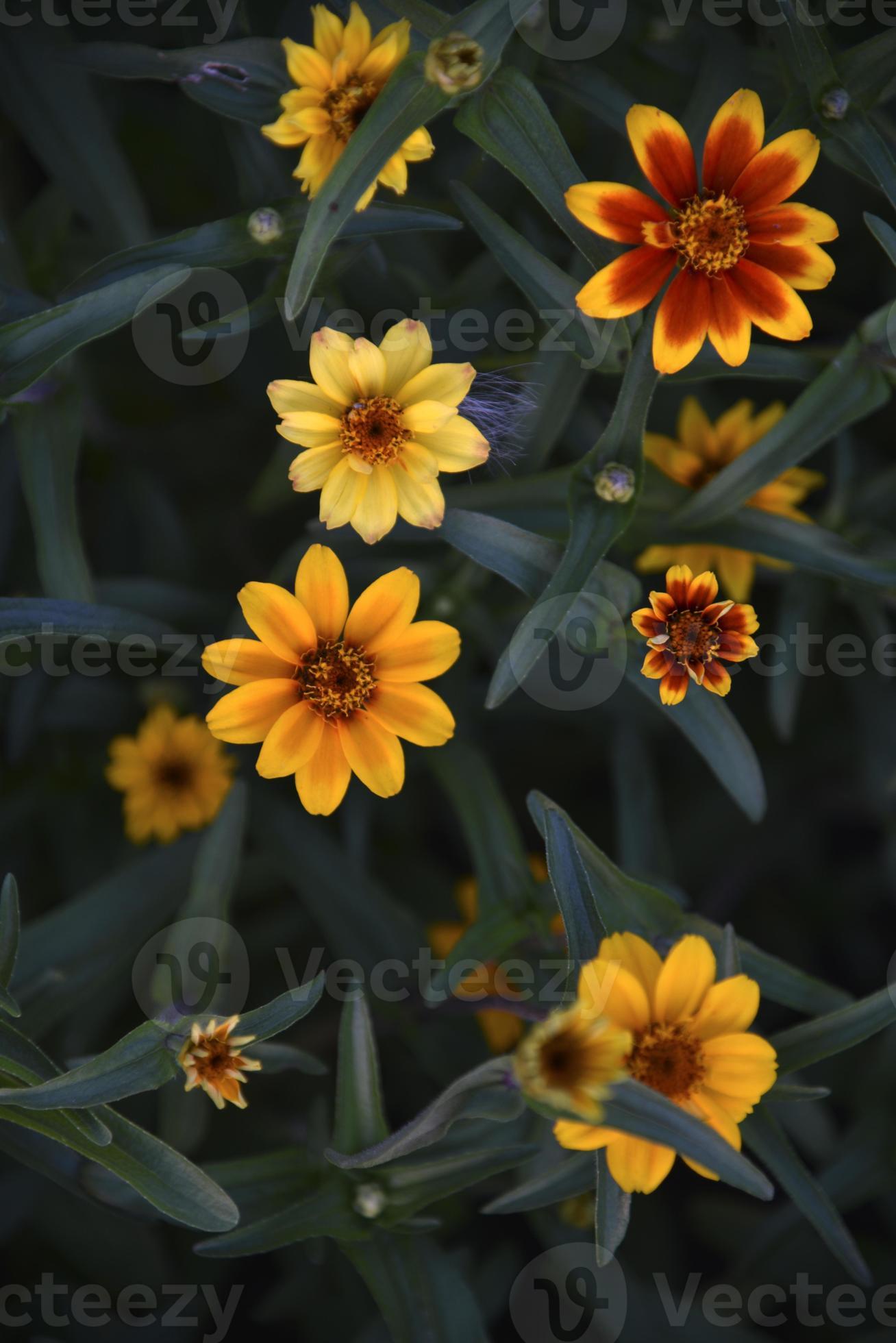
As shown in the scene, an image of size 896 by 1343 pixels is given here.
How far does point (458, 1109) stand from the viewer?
41.4 inches

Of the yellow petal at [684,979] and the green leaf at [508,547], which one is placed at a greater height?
the green leaf at [508,547]

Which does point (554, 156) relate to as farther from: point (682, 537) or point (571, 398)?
point (682, 537)

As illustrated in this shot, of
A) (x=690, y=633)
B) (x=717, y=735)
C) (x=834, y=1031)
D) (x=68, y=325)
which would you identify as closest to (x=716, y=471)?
(x=717, y=735)

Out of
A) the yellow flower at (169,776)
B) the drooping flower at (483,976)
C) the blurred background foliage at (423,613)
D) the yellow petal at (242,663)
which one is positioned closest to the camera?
the yellow petal at (242,663)

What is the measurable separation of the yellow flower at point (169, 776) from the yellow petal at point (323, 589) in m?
0.61

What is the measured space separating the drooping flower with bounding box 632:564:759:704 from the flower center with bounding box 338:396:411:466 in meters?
0.30

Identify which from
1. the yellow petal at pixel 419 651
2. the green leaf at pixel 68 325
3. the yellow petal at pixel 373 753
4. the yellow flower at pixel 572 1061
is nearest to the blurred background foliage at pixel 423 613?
the green leaf at pixel 68 325

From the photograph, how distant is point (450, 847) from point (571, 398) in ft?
3.94

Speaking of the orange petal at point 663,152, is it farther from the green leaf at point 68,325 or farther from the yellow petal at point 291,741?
the yellow petal at point 291,741

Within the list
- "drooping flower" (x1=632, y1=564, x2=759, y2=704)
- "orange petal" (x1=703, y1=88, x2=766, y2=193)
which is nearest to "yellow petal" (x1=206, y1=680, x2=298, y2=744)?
"drooping flower" (x1=632, y1=564, x2=759, y2=704)

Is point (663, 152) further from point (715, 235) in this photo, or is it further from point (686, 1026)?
point (686, 1026)

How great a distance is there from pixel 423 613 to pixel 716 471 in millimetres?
444

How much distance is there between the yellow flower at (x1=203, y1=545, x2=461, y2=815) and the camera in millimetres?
1079

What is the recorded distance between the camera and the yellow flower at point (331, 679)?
1079 millimetres
